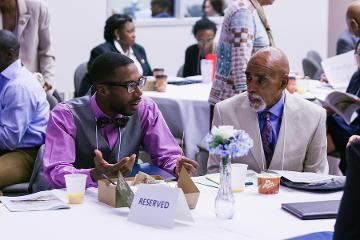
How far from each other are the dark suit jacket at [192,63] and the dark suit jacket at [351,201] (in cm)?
543

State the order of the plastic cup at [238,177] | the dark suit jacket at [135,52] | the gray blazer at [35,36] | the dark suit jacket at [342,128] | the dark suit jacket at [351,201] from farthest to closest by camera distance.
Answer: the dark suit jacket at [135,52] → the gray blazer at [35,36] → the dark suit jacket at [342,128] → the plastic cup at [238,177] → the dark suit jacket at [351,201]

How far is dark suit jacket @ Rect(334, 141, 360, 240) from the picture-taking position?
1.62m

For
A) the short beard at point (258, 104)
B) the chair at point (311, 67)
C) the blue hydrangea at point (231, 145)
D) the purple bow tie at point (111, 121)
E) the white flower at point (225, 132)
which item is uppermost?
the white flower at point (225, 132)

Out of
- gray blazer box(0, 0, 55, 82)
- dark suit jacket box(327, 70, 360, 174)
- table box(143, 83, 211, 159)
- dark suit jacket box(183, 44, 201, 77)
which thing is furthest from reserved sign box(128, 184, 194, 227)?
dark suit jacket box(183, 44, 201, 77)

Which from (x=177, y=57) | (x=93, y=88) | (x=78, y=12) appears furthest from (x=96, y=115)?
(x=177, y=57)

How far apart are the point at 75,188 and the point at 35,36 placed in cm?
324

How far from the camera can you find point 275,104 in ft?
11.0

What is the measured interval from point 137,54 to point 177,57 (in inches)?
66.6

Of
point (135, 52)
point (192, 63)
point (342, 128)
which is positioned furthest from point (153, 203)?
point (192, 63)

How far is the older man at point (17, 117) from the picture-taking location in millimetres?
4031

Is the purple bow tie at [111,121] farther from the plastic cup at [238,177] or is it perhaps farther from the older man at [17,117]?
the older man at [17,117]

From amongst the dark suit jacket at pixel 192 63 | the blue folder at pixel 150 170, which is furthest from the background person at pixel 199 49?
the blue folder at pixel 150 170

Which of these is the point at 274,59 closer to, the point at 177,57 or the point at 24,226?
the point at 24,226

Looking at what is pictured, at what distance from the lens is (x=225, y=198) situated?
7.97 feet
